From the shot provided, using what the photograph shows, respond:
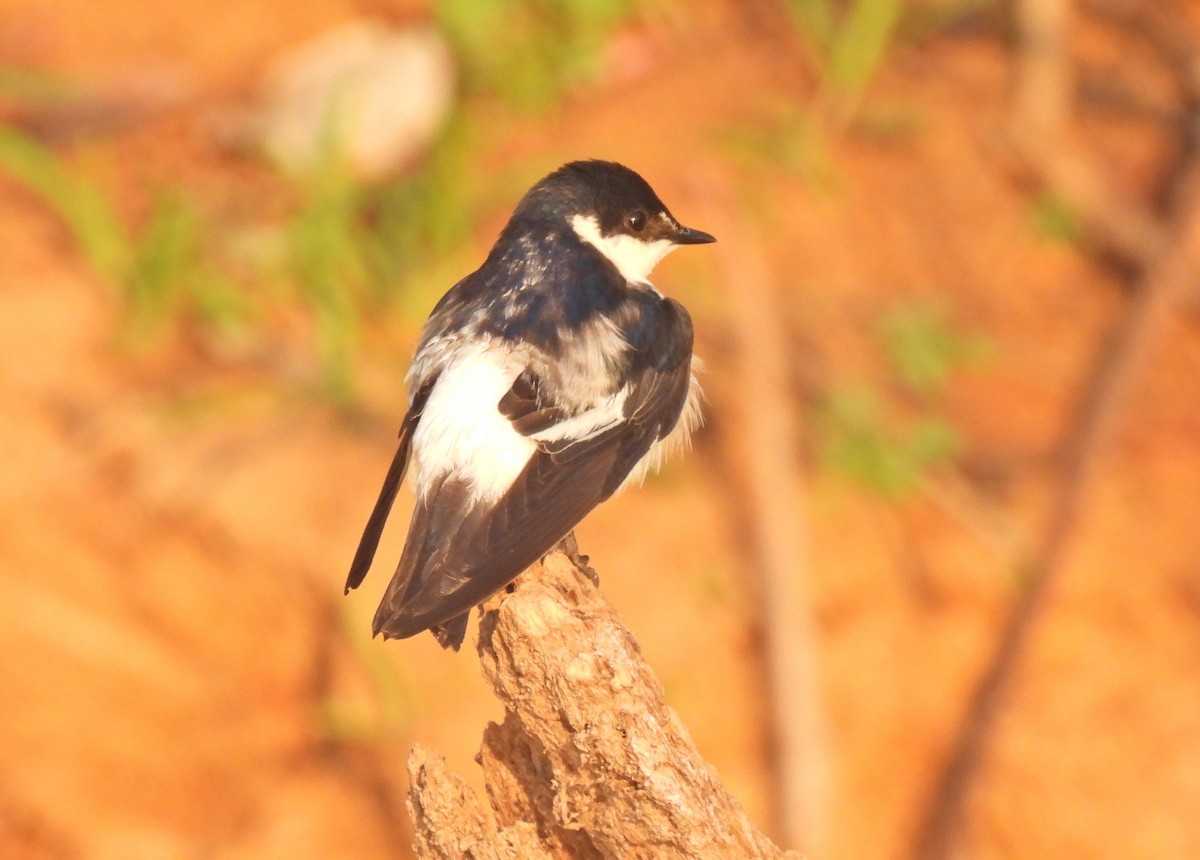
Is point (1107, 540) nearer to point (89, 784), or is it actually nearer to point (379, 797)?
point (379, 797)

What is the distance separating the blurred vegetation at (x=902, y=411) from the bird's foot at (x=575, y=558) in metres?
2.53

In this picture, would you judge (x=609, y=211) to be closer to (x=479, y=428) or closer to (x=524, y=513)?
(x=479, y=428)

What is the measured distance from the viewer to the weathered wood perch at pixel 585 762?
6.48 feet

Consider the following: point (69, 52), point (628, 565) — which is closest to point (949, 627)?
point (628, 565)

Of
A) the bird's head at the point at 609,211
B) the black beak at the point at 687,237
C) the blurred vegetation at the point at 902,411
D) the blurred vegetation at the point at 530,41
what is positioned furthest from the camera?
the blurred vegetation at the point at 530,41

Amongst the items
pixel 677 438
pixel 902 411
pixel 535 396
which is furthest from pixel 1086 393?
pixel 535 396

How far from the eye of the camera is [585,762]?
79.3 inches

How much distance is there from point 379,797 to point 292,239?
2030mm

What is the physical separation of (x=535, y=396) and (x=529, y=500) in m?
0.21

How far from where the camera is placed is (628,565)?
15.0 feet

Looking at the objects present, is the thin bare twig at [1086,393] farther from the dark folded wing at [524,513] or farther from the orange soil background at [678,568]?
the dark folded wing at [524,513]

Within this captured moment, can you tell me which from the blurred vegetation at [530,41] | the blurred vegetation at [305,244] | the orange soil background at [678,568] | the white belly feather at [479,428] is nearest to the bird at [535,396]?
the white belly feather at [479,428]

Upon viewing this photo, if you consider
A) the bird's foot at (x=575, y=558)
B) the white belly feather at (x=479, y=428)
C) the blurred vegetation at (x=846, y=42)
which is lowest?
the bird's foot at (x=575, y=558)

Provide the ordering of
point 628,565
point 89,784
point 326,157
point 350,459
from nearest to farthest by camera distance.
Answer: point 89,784 < point 628,565 < point 350,459 < point 326,157
